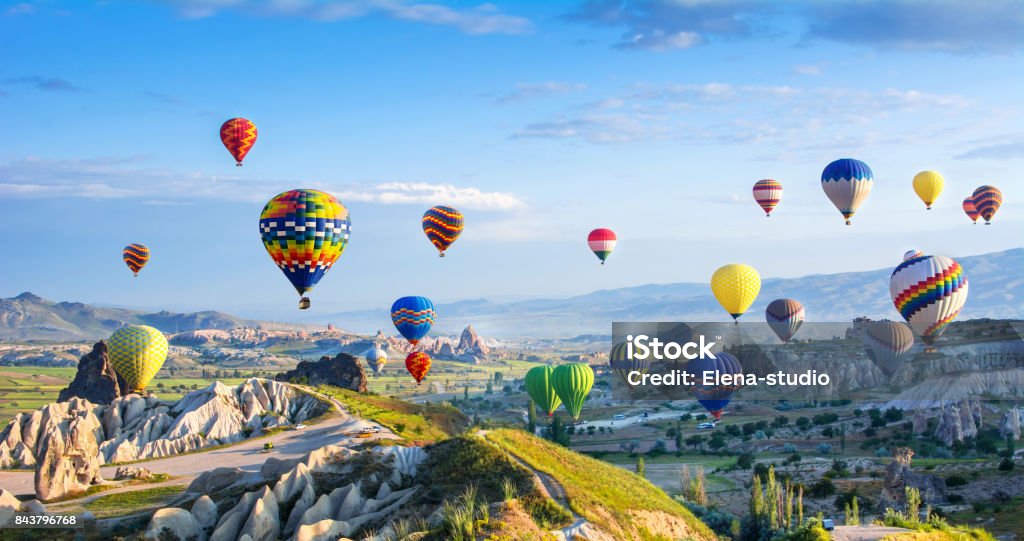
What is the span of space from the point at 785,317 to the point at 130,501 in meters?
146

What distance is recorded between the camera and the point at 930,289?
12531 cm

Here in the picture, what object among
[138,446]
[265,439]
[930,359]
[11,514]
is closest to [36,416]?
[138,446]

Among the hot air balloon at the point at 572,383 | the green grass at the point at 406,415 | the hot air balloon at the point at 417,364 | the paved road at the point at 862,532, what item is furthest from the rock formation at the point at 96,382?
the paved road at the point at 862,532

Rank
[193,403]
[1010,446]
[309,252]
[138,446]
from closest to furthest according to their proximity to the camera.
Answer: [309,252], [138,446], [193,403], [1010,446]

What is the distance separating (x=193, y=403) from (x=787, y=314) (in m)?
119

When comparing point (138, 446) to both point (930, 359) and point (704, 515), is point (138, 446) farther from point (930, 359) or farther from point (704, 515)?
point (930, 359)

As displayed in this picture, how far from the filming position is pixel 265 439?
329 ft

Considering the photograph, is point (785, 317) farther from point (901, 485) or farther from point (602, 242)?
point (901, 485)

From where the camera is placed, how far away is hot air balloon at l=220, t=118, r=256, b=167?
124438mm

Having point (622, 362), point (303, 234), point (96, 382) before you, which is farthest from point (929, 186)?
point (96, 382)

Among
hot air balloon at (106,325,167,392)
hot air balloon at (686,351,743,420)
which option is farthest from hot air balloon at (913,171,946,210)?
hot air balloon at (106,325,167,392)

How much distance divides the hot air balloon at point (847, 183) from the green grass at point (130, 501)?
88.8m

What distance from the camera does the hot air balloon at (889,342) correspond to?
160000mm

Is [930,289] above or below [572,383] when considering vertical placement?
above
